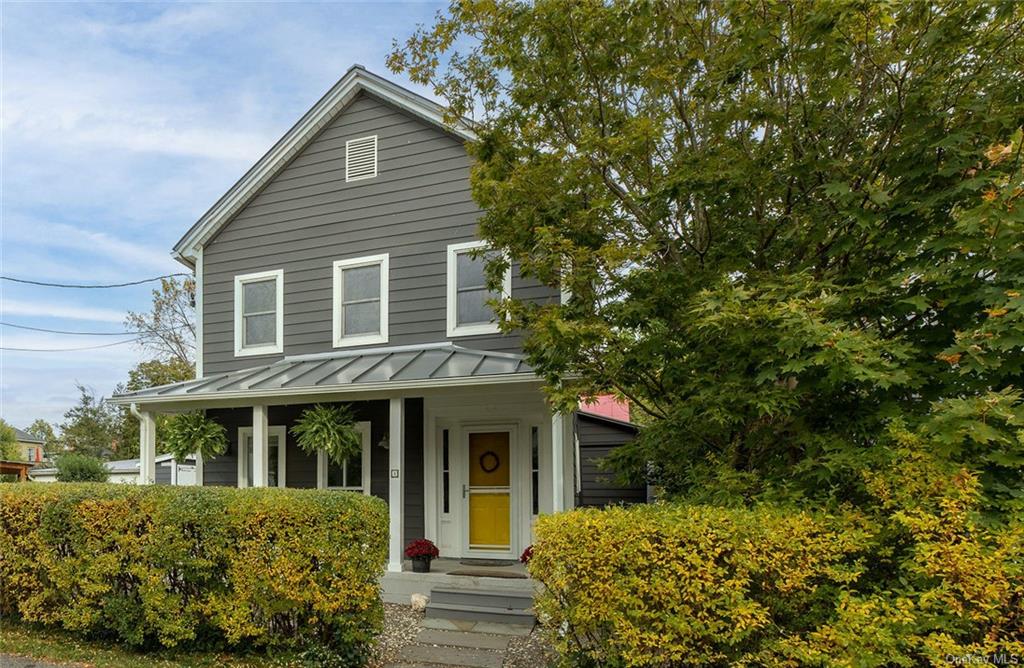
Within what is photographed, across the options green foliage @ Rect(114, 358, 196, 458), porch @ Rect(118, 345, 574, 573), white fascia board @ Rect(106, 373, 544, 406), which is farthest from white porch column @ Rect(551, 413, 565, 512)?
green foliage @ Rect(114, 358, 196, 458)

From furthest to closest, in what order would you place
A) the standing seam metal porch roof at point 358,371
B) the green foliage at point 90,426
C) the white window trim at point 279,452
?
1. the green foliage at point 90,426
2. the white window trim at point 279,452
3. the standing seam metal porch roof at point 358,371

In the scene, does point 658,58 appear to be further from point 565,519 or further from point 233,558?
point 233,558

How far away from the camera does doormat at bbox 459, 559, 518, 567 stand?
27.9 ft

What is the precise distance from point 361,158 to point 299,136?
4.10 ft

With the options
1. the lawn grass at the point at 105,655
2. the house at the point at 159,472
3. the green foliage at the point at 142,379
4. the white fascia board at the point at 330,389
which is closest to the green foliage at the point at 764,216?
the white fascia board at the point at 330,389

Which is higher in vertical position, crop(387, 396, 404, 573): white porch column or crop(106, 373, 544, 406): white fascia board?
crop(106, 373, 544, 406): white fascia board

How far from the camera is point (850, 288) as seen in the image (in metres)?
4.18

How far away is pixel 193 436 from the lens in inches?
376

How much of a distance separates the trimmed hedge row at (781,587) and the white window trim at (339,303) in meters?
6.13

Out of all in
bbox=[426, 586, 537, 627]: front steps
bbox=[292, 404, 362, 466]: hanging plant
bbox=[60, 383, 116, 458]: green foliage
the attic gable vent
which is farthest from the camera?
bbox=[60, 383, 116, 458]: green foliage

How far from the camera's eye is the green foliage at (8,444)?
1089 inches

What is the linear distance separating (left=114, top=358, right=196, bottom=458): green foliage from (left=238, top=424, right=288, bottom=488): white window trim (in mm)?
14107

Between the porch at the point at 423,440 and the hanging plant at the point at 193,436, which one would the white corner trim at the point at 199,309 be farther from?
the hanging plant at the point at 193,436

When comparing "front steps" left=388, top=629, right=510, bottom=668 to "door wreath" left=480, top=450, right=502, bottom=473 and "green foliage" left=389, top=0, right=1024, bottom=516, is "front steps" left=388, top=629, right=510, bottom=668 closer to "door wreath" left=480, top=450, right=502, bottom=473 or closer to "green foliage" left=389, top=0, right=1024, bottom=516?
"green foliage" left=389, top=0, right=1024, bottom=516
